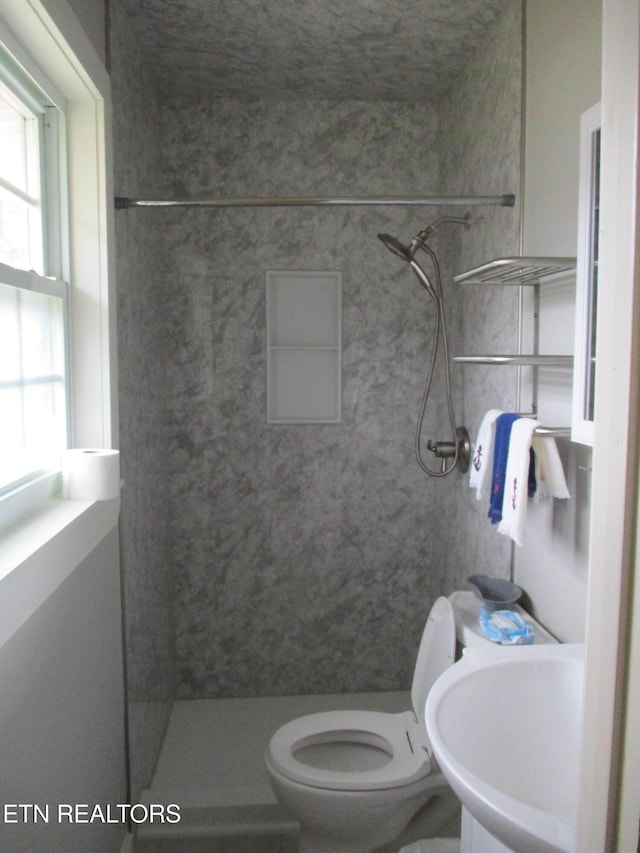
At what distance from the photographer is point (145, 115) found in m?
2.40

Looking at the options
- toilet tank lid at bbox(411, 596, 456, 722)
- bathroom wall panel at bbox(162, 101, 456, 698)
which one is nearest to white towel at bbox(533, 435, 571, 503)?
toilet tank lid at bbox(411, 596, 456, 722)

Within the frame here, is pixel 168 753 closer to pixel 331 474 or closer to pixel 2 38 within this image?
pixel 331 474

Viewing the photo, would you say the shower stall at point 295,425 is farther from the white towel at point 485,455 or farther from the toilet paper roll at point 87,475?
the toilet paper roll at point 87,475

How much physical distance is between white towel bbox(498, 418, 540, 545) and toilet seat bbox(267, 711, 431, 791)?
79 centimetres

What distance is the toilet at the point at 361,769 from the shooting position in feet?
6.06

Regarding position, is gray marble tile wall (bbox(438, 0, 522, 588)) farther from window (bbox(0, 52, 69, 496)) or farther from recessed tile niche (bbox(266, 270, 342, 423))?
window (bbox(0, 52, 69, 496))

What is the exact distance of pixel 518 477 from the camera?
1610 mm

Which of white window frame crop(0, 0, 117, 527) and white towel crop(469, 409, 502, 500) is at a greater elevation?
white window frame crop(0, 0, 117, 527)

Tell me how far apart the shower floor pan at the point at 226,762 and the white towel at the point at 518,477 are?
1363mm

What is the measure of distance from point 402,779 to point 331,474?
1330mm

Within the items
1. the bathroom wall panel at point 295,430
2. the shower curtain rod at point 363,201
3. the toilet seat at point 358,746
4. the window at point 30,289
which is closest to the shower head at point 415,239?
the shower curtain rod at point 363,201

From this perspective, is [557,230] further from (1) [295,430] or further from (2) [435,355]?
(1) [295,430]

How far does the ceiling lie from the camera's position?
2.08 m

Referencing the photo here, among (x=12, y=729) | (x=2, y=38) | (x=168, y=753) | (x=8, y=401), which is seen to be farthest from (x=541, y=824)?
(x=168, y=753)
